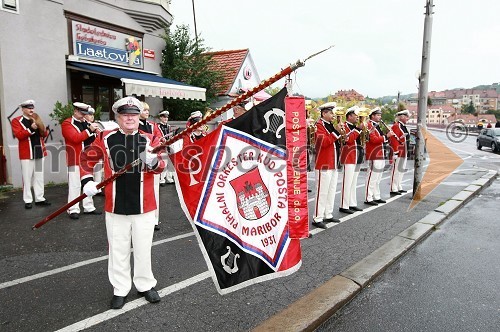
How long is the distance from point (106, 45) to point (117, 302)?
9.94 metres

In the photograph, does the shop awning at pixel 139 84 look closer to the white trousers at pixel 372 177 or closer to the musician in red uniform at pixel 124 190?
the white trousers at pixel 372 177

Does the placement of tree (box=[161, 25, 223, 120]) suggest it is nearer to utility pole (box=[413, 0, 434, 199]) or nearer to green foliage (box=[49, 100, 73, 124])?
green foliage (box=[49, 100, 73, 124])

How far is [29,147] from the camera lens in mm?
6965

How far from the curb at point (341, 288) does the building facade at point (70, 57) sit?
780 cm

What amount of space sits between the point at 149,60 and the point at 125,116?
10.7m

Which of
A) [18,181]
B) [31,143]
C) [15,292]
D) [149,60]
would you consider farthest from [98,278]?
[149,60]

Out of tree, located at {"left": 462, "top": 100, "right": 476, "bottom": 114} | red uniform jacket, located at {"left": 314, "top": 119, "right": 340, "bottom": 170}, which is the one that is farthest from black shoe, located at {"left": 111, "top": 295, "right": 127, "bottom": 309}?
tree, located at {"left": 462, "top": 100, "right": 476, "bottom": 114}

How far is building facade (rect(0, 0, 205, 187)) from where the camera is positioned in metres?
8.52

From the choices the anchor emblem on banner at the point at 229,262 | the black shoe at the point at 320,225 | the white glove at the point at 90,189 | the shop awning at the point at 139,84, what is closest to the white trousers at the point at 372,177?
the black shoe at the point at 320,225

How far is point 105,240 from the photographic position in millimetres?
5242

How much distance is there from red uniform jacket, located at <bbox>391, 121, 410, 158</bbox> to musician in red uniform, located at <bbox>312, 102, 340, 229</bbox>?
2.86 m

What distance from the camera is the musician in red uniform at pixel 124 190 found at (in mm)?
3393

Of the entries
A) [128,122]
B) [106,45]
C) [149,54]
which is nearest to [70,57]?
[106,45]

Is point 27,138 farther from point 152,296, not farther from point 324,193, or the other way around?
point 324,193
